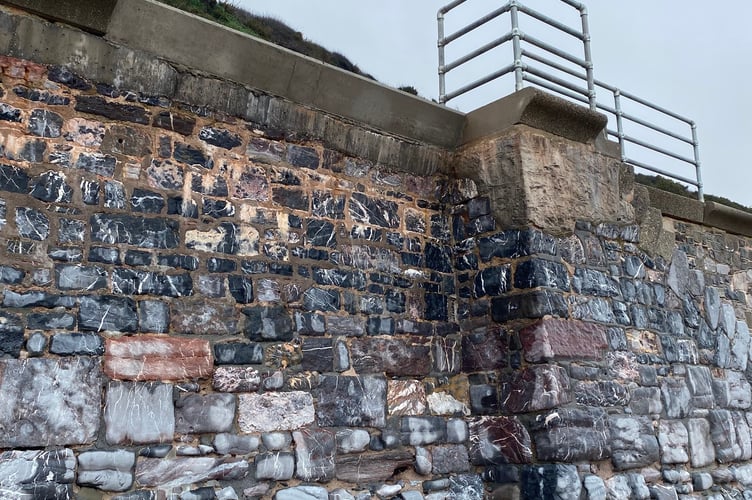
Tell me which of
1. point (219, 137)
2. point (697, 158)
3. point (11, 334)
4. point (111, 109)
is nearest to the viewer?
point (11, 334)

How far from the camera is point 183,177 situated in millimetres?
3814

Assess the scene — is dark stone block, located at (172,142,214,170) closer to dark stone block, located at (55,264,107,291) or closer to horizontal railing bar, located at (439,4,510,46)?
dark stone block, located at (55,264,107,291)

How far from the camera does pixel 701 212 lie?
630 centimetres

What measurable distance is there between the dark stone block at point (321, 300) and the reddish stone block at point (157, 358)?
672 millimetres

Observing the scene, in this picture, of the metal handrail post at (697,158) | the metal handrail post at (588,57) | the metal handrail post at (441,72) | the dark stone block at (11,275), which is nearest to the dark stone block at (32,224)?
the dark stone block at (11,275)

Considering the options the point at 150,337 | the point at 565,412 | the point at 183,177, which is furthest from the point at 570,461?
the point at 183,177

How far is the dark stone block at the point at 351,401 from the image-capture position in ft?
13.1

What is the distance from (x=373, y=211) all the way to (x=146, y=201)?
4.92 ft

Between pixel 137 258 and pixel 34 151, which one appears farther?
pixel 137 258

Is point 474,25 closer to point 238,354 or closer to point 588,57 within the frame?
point 588,57

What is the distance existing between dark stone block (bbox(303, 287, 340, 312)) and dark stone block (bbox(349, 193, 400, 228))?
0.55 metres

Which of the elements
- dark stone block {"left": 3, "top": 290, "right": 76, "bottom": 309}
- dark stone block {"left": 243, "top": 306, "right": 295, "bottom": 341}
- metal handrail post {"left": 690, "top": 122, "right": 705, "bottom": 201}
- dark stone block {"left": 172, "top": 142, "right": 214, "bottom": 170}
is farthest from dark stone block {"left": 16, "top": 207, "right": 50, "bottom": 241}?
metal handrail post {"left": 690, "top": 122, "right": 705, "bottom": 201}

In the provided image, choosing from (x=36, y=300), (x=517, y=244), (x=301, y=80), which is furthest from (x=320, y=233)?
(x=36, y=300)

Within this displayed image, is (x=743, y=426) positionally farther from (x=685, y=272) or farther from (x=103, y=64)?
(x=103, y=64)
